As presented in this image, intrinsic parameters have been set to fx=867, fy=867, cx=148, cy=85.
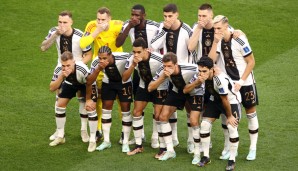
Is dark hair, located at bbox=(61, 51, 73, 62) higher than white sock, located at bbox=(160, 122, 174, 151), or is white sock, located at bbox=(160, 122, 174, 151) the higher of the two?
dark hair, located at bbox=(61, 51, 73, 62)

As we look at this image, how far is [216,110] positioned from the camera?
14383mm

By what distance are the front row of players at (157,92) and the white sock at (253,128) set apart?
1.34 ft

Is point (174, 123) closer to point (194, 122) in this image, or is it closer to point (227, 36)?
point (194, 122)

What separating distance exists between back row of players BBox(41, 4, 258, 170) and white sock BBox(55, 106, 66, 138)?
18 millimetres

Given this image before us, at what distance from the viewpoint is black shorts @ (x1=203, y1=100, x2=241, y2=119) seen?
14289mm

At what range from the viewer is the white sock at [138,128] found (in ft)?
49.4

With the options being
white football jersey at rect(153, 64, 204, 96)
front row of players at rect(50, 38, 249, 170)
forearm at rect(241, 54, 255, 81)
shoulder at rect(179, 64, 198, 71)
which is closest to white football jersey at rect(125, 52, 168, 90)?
front row of players at rect(50, 38, 249, 170)

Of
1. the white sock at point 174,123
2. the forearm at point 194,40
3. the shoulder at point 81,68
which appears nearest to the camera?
the forearm at point 194,40

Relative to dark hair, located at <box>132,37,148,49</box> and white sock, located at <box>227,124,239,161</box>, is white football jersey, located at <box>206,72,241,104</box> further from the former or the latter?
dark hair, located at <box>132,37,148,49</box>

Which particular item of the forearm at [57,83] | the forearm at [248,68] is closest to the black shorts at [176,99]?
the forearm at [248,68]

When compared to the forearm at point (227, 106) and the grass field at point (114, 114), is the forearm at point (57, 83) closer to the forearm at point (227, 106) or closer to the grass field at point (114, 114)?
the grass field at point (114, 114)

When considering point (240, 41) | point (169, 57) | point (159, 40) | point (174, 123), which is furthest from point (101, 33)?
point (240, 41)

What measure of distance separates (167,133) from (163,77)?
1.02 metres

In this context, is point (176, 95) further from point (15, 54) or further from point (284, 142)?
point (15, 54)
